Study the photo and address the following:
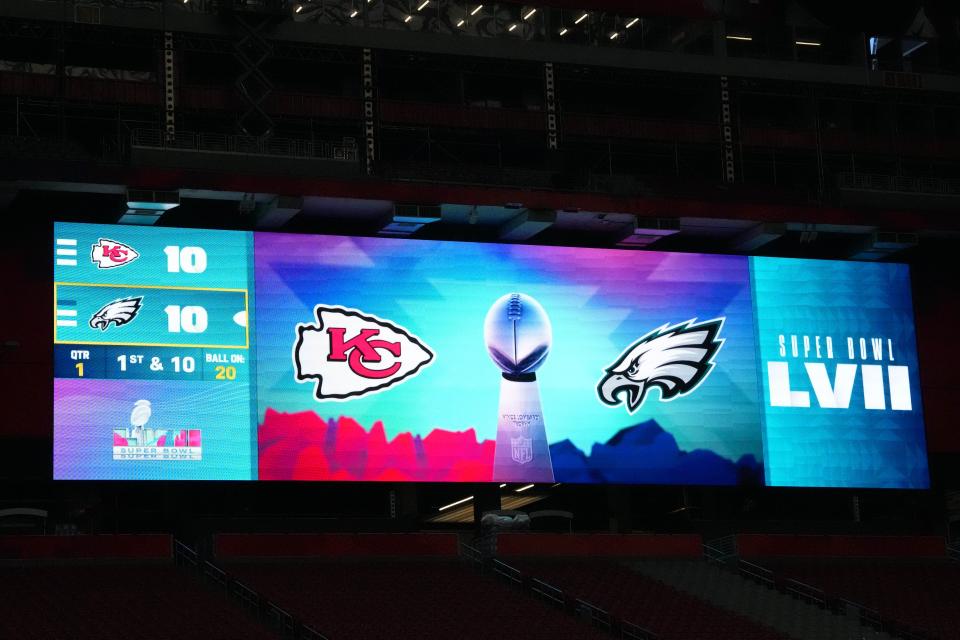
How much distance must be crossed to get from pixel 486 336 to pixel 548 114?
21.2 ft

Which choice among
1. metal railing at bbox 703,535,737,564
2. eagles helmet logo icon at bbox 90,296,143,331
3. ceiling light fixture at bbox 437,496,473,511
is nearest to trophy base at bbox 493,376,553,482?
ceiling light fixture at bbox 437,496,473,511

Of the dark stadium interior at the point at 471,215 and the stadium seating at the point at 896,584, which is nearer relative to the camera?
the dark stadium interior at the point at 471,215

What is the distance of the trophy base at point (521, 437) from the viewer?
2678 cm

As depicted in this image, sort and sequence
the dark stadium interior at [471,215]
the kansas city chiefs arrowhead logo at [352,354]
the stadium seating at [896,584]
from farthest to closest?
the kansas city chiefs arrowhead logo at [352,354]
the stadium seating at [896,584]
the dark stadium interior at [471,215]

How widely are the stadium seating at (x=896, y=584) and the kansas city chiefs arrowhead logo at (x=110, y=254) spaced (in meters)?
12.6

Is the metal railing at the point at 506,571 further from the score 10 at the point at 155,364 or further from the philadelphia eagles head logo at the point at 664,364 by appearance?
the score 10 at the point at 155,364

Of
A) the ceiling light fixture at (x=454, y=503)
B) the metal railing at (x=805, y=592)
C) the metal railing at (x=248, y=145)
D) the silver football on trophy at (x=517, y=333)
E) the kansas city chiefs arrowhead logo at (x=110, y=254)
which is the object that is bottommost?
the metal railing at (x=805, y=592)

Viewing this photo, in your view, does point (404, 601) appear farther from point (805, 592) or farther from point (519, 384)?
point (805, 592)

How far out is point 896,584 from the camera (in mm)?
27500

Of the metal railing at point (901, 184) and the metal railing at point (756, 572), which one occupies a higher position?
the metal railing at point (901, 184)

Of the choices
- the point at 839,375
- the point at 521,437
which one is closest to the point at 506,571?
the point at 521,437

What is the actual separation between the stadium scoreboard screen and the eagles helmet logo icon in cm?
4

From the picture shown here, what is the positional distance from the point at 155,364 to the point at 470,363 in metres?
5.48

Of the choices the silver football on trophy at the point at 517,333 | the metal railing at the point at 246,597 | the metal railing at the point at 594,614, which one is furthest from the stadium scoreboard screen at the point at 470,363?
the metal railing at the point at 594,614
